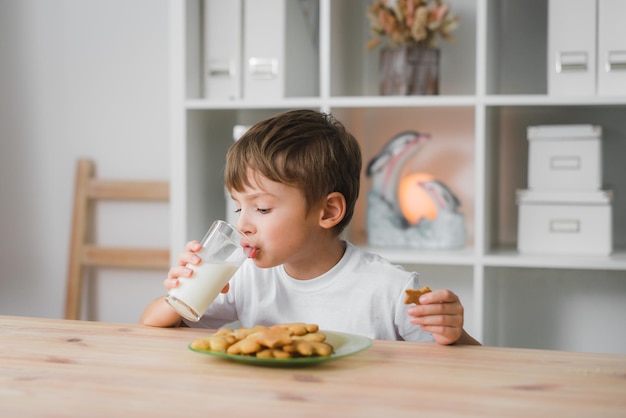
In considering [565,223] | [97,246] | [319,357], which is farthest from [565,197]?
[97,246]

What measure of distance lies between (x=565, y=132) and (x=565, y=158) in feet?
0.21

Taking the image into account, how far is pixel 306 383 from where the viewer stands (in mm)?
790

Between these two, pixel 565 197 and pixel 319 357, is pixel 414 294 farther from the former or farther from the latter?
pixel 565 197

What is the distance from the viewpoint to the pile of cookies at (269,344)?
848mm

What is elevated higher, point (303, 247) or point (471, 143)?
point (471, 143)

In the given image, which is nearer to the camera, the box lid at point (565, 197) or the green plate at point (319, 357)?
the green plate at point (319, 357)

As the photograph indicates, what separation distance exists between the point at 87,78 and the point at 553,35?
1.51 metres

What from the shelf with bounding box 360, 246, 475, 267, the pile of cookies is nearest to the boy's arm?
the pile of cookies

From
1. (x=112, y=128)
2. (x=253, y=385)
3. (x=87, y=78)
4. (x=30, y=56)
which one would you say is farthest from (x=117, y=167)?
(x=253, y=385)

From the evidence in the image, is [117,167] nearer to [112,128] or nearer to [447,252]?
[112,128]

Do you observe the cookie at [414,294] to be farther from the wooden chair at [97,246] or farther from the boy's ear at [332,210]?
the wooden chair at [97,246]

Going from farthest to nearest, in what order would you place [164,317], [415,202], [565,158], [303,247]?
[415,202] < [565,158] < [303,247] < [164,317]

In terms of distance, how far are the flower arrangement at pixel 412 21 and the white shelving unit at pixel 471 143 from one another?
122 millimetres

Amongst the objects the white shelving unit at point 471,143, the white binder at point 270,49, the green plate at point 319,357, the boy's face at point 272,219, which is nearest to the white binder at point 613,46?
the white shelving unit at point 471,143
